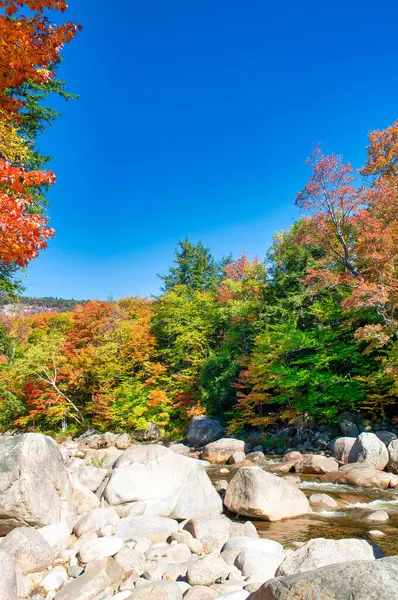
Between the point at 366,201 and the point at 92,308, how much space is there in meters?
26.2

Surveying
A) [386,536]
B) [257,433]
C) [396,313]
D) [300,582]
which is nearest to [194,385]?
[257,433]

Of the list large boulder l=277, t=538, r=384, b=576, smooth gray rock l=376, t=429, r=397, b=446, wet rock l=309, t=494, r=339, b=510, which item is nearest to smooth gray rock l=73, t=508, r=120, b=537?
large boulder l=277, t=538, r=384, b=576

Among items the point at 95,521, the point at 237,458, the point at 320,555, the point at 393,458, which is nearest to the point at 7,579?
the point at 95,521

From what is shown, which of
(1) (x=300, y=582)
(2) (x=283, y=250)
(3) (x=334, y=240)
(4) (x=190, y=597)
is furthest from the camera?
(2) (x=283, y=250)

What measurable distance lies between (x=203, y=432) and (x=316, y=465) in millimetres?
9943

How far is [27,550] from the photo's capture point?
596cm

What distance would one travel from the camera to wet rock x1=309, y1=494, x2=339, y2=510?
10.1 meters

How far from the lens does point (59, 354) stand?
30.1m

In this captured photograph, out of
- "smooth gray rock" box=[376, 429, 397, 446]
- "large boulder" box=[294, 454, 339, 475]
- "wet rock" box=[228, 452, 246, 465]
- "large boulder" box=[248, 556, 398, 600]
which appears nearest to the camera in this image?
"large boulder" box=[248, 556, 398, 600]

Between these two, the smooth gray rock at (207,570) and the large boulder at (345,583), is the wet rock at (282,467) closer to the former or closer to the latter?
the smooth gray rock at (207,570)

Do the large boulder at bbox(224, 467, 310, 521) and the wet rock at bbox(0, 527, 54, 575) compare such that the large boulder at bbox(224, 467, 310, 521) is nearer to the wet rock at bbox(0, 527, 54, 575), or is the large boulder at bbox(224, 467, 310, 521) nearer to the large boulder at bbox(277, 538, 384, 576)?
the large boulder at bbox(277, 538, 384, 576)

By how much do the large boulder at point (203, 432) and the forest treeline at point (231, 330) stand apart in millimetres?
1307

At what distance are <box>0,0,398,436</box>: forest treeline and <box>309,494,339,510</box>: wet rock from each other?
636 centimetres

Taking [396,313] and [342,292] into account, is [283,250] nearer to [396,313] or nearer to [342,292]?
[342,292]
